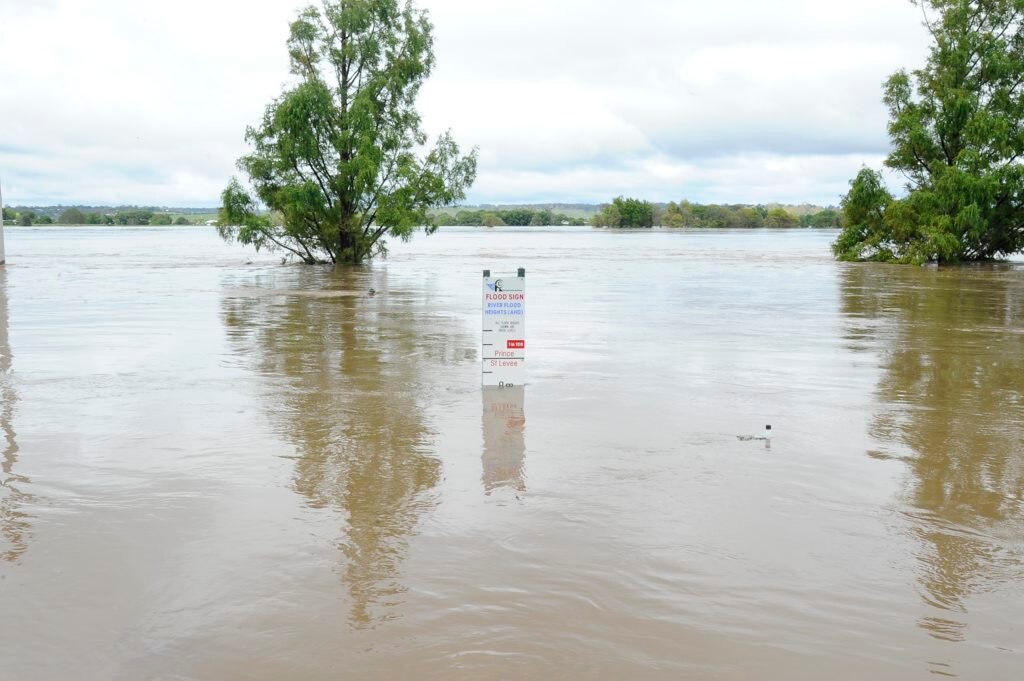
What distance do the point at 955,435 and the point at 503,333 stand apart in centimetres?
481

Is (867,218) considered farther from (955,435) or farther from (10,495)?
(10,495)

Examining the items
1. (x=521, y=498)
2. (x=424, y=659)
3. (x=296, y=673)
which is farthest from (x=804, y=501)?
(x=296, y=673)

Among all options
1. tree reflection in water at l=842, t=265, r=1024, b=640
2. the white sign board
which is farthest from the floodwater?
the white sign board

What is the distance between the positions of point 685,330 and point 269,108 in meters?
25.6

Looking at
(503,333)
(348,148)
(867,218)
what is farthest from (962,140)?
(503,333)

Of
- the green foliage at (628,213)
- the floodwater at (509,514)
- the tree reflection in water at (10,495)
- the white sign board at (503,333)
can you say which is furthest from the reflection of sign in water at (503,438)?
the green foliage at (628,213)

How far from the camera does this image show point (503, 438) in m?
7.87

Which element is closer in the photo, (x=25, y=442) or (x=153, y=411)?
(x=25, y=442)

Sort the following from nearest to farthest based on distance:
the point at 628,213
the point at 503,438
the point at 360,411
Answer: the point at 503,438, the point at 360,411, the point at 628,213

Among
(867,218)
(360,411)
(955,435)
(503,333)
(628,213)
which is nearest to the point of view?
(955,435)

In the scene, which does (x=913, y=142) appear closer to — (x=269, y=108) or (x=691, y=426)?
(x=269, y=108)

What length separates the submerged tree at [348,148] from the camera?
3581cm

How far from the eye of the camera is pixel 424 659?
3.90m

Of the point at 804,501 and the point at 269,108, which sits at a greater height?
the point at 269,108
